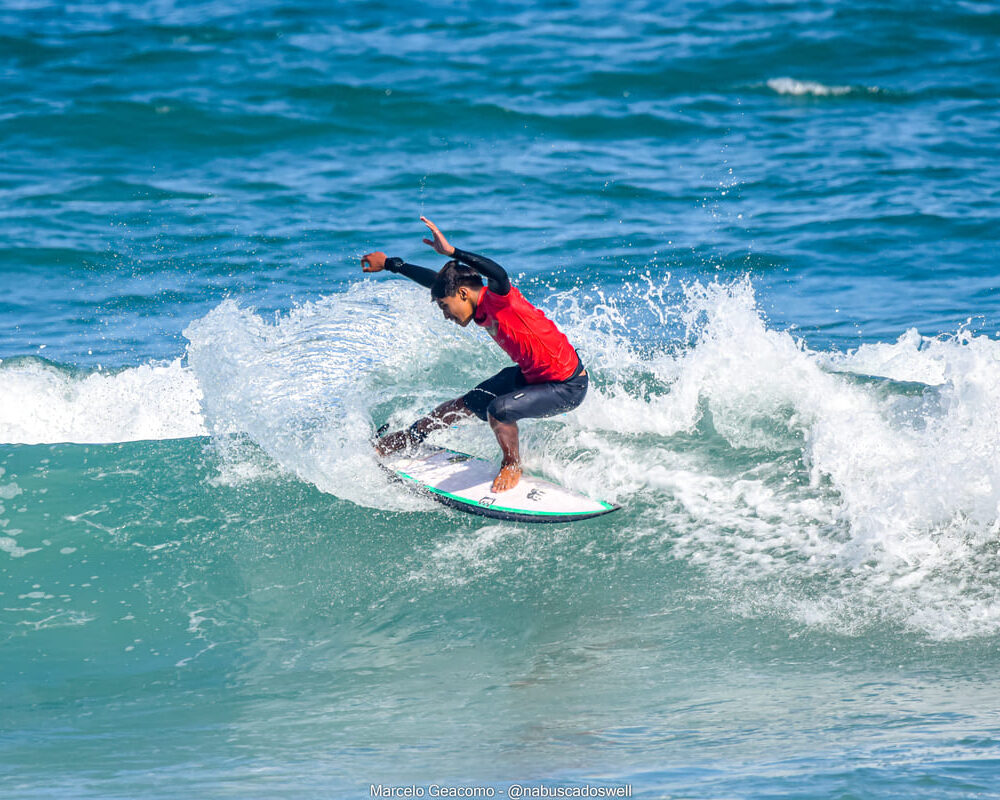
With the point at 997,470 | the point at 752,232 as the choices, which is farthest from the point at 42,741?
the point at 752,232

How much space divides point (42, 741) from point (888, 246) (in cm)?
1080

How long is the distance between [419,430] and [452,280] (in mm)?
1473

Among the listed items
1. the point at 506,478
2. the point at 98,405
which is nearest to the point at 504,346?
the point at 506,478

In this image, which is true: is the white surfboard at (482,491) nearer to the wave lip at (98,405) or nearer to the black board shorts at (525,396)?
the black board shorts at (525,396)

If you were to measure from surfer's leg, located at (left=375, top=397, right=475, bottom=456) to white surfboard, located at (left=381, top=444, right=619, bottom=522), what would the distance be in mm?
83

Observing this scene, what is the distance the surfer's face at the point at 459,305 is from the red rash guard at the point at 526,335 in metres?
0.08

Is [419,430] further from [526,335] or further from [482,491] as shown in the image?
[526,335]

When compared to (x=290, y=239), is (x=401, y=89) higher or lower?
higher

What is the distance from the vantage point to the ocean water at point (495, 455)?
4879mm

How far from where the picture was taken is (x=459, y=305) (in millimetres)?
6238

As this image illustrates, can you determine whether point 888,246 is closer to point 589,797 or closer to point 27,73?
point 589,797

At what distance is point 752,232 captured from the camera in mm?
13398

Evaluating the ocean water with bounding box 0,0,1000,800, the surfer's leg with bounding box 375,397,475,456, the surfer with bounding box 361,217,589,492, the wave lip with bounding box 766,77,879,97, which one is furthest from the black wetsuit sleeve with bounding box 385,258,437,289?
the wave lip with bounding box 766,77,879,97

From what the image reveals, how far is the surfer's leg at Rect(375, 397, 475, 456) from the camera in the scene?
718 centimetres
